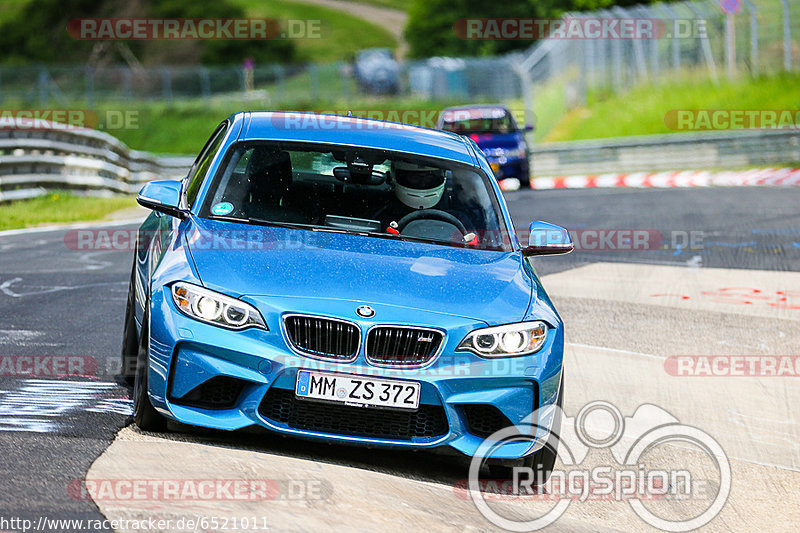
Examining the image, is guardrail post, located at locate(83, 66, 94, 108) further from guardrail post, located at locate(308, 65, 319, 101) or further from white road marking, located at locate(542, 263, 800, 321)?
white road marking, located at locate(542, 263, 800, 321)

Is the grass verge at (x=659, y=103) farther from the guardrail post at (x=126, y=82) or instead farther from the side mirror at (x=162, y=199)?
the side mirror at (x=162, y=199)

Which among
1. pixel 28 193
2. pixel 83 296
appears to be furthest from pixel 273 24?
pixel 83 296

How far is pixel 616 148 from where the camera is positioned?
3177cm

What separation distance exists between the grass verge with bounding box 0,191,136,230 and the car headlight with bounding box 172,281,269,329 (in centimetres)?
1139

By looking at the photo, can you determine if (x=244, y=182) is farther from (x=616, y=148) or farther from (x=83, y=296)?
(x=616, y=148)

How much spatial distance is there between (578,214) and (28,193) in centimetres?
817

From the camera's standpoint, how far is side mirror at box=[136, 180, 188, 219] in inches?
250

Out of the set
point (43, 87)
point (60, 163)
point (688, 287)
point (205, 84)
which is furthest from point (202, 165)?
point (205, 84)

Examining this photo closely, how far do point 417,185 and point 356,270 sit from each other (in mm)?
1272

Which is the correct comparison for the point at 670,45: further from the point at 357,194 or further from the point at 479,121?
the point at 357,194

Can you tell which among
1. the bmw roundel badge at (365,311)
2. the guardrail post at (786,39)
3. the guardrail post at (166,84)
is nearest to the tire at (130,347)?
the bmw roundel badge at (365,311)

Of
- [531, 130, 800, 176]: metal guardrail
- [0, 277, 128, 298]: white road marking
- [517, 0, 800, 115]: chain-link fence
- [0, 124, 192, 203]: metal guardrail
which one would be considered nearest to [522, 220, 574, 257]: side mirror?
[0, 277, 128, 298]: white road marking

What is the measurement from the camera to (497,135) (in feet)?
84.0

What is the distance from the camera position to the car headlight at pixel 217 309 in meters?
5.40
